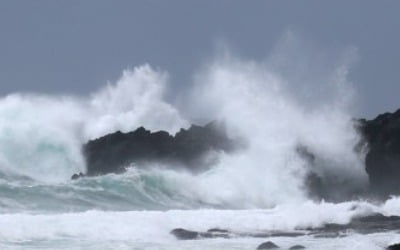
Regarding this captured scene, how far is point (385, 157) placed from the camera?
3428 centimetres

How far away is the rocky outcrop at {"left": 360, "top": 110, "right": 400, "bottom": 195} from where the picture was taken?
110 feet

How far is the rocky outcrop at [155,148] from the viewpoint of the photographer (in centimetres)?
3819

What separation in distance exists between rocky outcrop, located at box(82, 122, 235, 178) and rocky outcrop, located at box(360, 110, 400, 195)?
7.65m

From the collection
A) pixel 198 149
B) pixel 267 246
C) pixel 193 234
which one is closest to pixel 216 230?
pixel 193 234

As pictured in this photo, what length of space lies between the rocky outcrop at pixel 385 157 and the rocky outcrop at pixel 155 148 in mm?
7648

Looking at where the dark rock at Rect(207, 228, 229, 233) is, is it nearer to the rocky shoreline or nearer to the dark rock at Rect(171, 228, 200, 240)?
the dark rock at Rect(171, 228, 200, 240)

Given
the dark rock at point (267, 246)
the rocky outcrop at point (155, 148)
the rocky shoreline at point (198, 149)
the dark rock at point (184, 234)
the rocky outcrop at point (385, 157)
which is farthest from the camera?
the rocky outcrop at point (155, 148)

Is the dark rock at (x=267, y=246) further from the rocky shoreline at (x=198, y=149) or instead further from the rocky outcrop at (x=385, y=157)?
the rocky shoreline at (x=198, y=149)

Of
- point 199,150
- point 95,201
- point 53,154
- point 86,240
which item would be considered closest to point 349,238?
point 86,240

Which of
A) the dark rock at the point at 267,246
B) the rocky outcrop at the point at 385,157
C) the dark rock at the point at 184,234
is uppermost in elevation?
the rocky outcrop at the point at 385,157

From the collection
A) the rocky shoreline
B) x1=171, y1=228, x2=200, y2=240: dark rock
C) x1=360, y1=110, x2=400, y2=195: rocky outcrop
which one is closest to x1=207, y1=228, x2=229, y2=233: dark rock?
x1=171, y1=228, x2=200, y2=240: dark rock

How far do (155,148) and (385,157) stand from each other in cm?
1091

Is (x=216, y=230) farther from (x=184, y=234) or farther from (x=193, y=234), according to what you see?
(x=184, y=234)

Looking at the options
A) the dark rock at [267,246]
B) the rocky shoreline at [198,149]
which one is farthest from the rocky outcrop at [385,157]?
the dark rock at [267,246]
